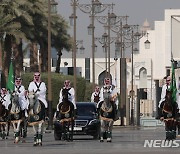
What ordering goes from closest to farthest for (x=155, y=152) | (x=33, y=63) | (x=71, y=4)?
(x=155, y=152)
(x=71, y=4)
(x=33, y=63)

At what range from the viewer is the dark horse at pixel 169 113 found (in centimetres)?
3144

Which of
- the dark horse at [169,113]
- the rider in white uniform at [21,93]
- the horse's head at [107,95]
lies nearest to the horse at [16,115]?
the rider in white uniform at [21,93]

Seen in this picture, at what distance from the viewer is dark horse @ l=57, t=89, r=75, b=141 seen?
33.2 metres

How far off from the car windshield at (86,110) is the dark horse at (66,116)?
346 centimetres

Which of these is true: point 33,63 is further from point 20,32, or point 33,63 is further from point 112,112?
point 112,112

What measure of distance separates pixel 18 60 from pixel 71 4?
10755 mm

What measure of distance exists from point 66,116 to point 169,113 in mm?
3865

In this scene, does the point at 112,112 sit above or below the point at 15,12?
below

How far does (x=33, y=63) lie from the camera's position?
272 ft

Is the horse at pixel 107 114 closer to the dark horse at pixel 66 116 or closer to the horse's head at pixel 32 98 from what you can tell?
the dark horse at pixel 66 116

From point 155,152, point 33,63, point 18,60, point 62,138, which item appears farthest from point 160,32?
point 155,152

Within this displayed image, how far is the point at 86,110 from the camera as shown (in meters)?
38.4

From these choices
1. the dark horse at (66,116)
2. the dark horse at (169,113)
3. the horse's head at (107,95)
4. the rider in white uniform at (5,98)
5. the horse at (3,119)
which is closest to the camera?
the dark horse at (169,113)

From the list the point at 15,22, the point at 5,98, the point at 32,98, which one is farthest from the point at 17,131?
the point at 15,22
